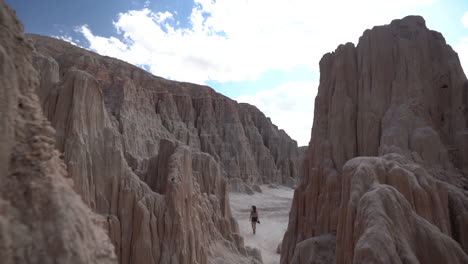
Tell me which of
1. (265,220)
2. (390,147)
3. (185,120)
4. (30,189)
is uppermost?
(185,120)

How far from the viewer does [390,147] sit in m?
10.6

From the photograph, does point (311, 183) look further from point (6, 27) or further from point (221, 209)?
point (6, 27)

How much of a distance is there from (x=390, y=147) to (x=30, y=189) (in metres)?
10.8

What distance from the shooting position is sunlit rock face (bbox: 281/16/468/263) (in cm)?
627

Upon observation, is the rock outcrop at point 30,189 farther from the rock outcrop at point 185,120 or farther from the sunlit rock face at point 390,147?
the rock outcrop at point 185,120

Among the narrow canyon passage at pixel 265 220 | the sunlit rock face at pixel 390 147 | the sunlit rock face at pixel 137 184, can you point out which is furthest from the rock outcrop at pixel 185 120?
the sunlit rock face at pixel 390 147

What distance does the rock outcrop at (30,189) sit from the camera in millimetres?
2926

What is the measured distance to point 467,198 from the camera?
323 inches

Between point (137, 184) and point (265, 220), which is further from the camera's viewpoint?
point (265, 220)

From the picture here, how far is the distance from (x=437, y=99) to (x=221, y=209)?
1546 centimetres

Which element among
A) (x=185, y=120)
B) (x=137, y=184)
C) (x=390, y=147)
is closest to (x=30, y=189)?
(x=137, y=184)

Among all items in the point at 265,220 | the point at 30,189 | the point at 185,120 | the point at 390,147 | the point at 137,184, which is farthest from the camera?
the point at 185,120

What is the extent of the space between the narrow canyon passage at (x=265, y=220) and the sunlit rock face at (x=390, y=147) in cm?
940

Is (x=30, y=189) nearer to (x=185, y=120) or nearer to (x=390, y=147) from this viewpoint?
(x=390, y=147)
